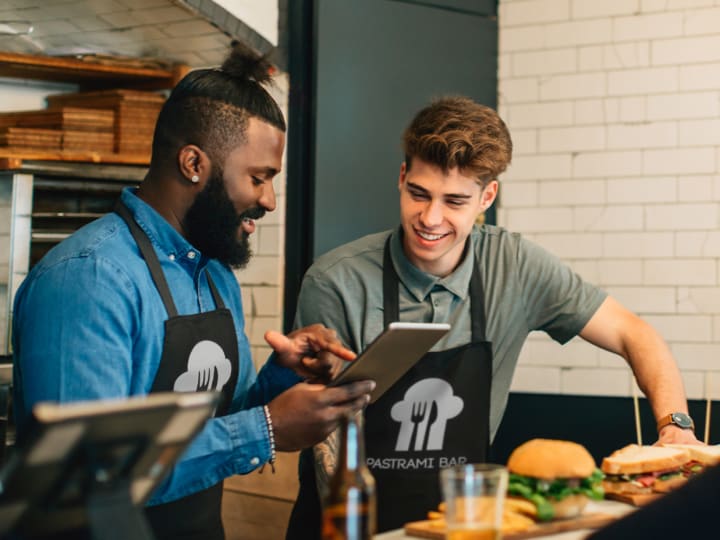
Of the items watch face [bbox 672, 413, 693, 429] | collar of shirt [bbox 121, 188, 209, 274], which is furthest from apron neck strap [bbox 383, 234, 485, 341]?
collar of shirt [bbox 121, 188, 209, 274]

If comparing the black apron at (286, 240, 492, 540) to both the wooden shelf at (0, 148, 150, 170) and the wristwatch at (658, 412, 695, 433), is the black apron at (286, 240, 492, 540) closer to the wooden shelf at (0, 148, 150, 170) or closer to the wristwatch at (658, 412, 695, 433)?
the wristwatch at (658, 412, 695, 433)

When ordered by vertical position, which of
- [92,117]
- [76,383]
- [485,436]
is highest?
[92,117]

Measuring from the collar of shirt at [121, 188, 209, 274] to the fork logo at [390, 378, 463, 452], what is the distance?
712mm

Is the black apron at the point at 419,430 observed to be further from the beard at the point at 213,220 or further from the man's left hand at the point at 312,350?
the beard at the point at 213,220

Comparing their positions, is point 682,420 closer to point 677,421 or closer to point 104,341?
point 677,421

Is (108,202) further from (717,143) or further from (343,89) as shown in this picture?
(717,143)

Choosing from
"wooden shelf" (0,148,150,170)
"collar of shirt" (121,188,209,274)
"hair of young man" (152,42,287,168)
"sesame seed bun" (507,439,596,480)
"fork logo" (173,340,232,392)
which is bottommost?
Result: "sesame seed bun" (507,439,596,480)

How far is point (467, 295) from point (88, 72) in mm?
2114

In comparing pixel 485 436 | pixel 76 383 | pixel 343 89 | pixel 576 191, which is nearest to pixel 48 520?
pixel 76 383

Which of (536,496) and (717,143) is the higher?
(717,143)

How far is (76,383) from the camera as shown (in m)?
1.70

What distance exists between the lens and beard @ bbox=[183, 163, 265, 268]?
83.0 inches

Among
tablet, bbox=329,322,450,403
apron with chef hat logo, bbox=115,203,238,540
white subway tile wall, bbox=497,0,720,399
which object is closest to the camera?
tablet, bbox=329,322,450,403

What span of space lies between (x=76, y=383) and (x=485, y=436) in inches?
48.4
